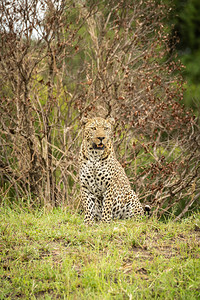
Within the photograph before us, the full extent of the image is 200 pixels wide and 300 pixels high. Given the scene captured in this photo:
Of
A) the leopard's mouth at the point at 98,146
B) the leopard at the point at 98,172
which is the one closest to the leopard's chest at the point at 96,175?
the leopard at the point at 98,172

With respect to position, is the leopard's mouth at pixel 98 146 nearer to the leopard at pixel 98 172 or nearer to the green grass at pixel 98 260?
the leopard at pixel 98 172

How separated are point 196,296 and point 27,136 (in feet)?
15.6

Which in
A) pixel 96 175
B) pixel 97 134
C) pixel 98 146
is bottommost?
pixel 96 175

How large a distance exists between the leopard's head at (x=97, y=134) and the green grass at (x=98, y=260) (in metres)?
1.10

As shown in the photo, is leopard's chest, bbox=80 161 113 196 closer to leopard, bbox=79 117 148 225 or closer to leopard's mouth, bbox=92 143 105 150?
leopard, bbox=79 117 148 225

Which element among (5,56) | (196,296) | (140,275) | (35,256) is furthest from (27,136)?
(196,296)

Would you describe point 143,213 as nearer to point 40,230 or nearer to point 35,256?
point 40,230

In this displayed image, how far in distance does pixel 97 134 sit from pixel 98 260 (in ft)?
6.59

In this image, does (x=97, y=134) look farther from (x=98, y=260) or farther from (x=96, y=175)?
(x=98, y=260)

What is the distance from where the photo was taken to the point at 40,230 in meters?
5.04

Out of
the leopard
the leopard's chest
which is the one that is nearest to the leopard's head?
the leopard

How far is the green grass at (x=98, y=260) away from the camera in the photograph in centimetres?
354

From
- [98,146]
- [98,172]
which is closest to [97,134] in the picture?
[98,146]

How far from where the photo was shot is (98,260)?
410 cm
